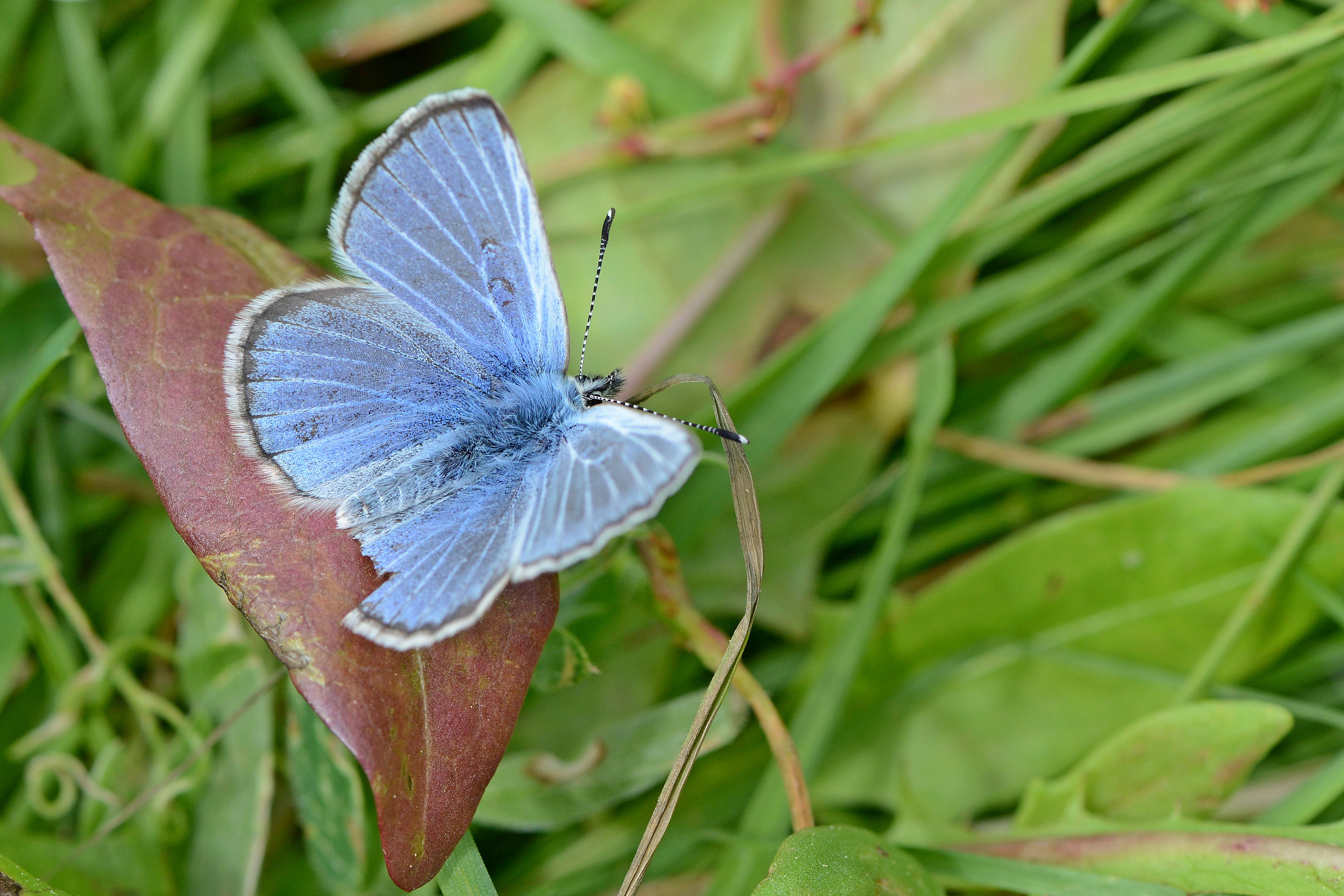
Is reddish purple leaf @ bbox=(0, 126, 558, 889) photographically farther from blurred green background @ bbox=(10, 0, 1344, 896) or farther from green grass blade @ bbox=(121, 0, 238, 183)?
green grass blade @ bbox=(121, 0, 238, 183)

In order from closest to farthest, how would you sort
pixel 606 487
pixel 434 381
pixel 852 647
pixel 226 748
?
pixel 606 487 → pixel 434 381 → pixel 226 748 → pixel 852 647

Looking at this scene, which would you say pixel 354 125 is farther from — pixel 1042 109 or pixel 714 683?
pixel 714 683

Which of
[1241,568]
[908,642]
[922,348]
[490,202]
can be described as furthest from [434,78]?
[1241,568]

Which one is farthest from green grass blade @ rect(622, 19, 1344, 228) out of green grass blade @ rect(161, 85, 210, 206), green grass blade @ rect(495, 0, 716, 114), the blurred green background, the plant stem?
green grass blade @ rect(161, 85, 210, 206)

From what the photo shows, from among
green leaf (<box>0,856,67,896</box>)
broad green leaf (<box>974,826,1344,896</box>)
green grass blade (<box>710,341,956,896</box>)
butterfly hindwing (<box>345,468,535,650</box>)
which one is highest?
butterfly hindwing (<box>345,468,535,650</box>)

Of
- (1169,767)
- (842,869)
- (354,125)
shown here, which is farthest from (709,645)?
(354,125)

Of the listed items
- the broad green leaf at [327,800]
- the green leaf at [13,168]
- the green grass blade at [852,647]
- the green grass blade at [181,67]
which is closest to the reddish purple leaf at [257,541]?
the green leaf at [13,168]

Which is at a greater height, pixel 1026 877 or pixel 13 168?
pixel 13 168
